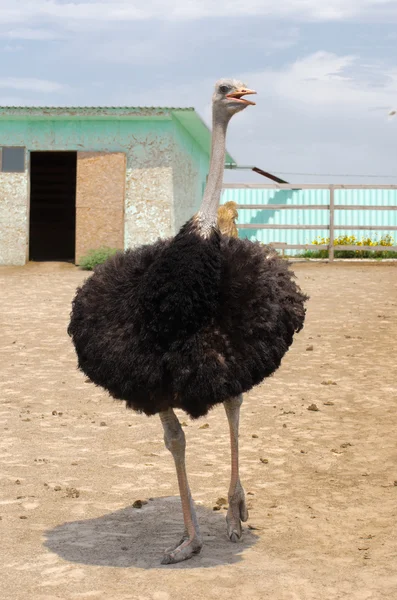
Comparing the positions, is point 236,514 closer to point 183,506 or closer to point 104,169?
point 183,506

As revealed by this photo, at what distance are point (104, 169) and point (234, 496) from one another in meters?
15.4

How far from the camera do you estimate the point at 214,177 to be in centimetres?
451

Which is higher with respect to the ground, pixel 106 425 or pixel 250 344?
pixel 250 344

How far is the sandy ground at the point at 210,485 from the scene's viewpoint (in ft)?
13.6

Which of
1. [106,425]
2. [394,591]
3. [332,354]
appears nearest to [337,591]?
[394,591]

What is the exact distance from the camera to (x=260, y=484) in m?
5.86

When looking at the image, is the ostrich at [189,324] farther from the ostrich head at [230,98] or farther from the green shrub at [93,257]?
the green shrub at [93,257]

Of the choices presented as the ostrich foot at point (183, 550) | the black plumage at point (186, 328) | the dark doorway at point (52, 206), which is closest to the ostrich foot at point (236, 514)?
the ostrich foot at point (183, 550)

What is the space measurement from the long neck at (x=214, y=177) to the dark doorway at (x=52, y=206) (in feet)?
71.2

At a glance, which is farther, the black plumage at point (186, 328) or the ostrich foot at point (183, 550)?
the ostrich foot at point (183, 550)

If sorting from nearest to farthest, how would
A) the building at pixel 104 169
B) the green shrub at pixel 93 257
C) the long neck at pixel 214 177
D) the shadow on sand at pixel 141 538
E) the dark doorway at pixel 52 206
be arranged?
the long neck at pixel 214 177 → the shadow on sand at pixel 141 538 → the green shrub at pixel 93 257 → the building at pixel 104 169 → the dark doorway at pixel 52 206

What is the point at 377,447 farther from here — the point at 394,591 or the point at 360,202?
the point at 360,202

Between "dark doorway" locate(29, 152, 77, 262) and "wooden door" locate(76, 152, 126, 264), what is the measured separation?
20.9 feet

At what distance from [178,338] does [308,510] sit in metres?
1.64
